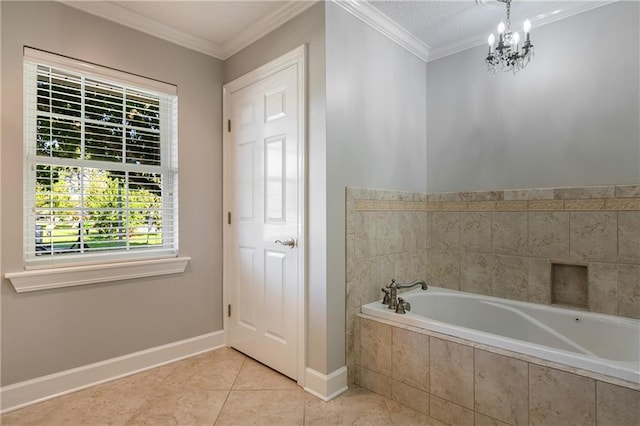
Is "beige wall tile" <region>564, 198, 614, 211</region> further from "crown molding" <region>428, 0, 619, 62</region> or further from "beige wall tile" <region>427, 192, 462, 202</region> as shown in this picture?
"crown molding" <region>428, 0, 619, 62</region>

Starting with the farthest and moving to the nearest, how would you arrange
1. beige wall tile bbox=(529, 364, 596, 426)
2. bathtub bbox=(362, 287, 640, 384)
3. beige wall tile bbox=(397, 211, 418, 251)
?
beige wall tile bbox=(397, 211, 418, 251), bathtub bbox=(362, 287, 640, 384), beige wall tile bbox=(529, 364, 596, 426)

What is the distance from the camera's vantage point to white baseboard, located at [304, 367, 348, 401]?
2020 mm

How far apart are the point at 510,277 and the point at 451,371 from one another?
107cm

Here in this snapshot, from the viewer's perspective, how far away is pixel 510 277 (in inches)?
97.7

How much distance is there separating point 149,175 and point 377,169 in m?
1.71

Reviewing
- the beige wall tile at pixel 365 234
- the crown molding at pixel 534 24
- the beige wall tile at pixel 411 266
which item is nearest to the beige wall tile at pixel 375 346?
the beige wall tile at pixel 365 234

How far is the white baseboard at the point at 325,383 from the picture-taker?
79.5 inches

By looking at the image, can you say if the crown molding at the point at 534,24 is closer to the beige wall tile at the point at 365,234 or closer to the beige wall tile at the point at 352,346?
the beige wall tile at the point at 365,234

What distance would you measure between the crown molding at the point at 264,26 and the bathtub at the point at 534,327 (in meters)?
2.02

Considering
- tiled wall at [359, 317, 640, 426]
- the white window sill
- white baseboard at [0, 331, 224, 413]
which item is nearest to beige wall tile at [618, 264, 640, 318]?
tiled wall at [359, 317, 640, 426]

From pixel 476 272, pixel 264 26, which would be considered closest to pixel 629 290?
pixel 476 272

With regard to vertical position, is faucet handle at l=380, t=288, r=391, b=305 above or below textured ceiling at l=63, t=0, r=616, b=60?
below

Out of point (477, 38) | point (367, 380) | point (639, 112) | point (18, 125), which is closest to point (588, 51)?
point (639, 112)

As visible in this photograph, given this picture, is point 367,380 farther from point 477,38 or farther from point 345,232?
point 477,38
